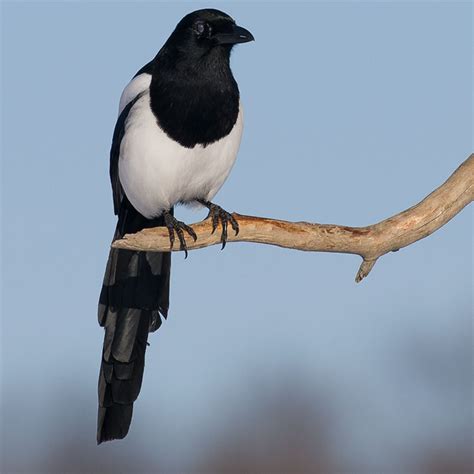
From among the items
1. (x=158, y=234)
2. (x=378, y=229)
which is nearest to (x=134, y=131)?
(x=158, y=234)

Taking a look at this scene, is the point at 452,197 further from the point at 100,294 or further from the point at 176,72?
the point at 100,294

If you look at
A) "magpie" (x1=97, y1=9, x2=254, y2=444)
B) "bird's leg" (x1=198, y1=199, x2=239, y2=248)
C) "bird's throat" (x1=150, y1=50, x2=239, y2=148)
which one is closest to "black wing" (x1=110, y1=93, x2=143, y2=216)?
"magpie" (x1=97, y1=9, x2=254, y2=444)

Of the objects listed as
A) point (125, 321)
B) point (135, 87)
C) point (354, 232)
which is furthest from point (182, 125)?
point (125, 321)

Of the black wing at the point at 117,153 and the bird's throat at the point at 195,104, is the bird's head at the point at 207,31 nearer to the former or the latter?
the bird's throat at the point at 195,104

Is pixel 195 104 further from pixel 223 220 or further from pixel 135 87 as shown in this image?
pixel 223 220

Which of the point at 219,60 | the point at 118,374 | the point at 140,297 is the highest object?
the point at 219,60

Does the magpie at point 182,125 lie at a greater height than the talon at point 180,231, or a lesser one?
greater

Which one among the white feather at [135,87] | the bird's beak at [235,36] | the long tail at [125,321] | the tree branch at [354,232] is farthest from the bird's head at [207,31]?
the long tail at [125,321]
